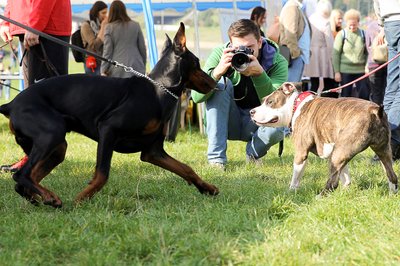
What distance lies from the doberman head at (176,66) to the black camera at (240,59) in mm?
930

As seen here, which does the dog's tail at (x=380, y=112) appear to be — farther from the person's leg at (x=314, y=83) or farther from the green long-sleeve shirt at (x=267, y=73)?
the person's leg at (x=314, y=83)

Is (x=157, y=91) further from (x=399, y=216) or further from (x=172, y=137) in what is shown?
(x=172, y=137)

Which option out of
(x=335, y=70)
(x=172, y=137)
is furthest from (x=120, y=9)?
(x=335, y=70)

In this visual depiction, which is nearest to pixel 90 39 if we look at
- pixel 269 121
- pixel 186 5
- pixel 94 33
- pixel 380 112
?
pixel 94 33

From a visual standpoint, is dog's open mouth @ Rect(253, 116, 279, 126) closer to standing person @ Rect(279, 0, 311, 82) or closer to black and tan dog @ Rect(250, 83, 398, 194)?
black and tan dog @ Rect(250, 83, 398, 194)

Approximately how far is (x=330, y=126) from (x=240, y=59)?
125cm

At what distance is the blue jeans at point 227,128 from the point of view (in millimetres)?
6551

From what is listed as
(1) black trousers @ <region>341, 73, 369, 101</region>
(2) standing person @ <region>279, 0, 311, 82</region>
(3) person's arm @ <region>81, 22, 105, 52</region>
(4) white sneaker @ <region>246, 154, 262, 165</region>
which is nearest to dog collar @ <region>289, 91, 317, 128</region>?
(4) white sneaker @ <region>246, 154, 262, 165</region>

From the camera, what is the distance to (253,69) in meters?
5.95

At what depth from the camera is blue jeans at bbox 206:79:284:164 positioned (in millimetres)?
6551

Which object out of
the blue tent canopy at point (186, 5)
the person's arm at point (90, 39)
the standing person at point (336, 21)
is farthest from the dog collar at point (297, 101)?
the blue tent canopy at point (186, 5)

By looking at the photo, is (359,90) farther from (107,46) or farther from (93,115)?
(93,115)

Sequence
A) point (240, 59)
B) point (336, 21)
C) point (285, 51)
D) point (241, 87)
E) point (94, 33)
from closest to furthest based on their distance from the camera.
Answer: point (240, 59)
point (241, 87)
point (285, 51)
point (94, 33)
point (336, 21)

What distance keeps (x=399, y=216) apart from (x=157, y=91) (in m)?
1.79
